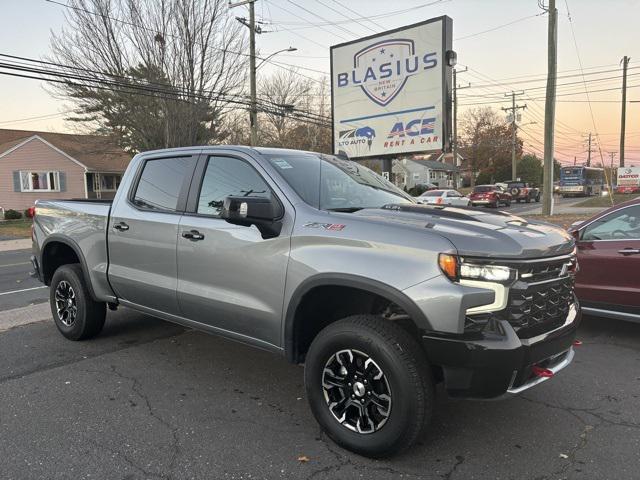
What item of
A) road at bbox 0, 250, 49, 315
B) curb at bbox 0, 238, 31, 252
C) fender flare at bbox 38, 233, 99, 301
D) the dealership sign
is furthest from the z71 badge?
curb at bbox 0, 238, 31, 252

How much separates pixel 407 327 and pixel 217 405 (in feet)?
5.01

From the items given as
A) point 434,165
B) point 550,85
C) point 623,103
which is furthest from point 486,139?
point 550,85

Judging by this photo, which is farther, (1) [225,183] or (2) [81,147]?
(2) [81,147]

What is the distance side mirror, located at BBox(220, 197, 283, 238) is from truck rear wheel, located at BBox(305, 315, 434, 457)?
764mm

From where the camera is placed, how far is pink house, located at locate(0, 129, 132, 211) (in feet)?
112

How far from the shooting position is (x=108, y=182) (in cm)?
4031

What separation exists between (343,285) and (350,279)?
70 millimetres

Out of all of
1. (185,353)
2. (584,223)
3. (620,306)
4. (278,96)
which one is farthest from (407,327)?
(278,96)

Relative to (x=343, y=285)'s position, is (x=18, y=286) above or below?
below

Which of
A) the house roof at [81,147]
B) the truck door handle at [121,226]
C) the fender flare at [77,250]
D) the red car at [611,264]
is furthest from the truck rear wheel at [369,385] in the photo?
the house roof at [81,147]

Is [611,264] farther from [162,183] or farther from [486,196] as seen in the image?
[486,196]

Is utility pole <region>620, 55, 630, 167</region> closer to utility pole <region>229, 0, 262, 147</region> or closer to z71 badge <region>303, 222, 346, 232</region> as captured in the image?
utility pole <region>229, 0, 262, 147</region>

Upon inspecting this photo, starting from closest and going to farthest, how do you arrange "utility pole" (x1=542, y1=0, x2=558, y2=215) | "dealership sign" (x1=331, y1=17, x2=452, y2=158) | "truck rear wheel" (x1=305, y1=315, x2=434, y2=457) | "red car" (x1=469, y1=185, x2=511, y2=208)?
"truck rear wheel" (x1=305, y1=315, x2=434, y2=457)
"dealership sign" (x1=331, y1=17, x2=452, y2=158)
"utility pole" (x1=542, y1=0, x2=558, y2=215)
"red car" (x1=469, y1=185, x2=511, y2=208)

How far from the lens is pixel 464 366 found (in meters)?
2.75
